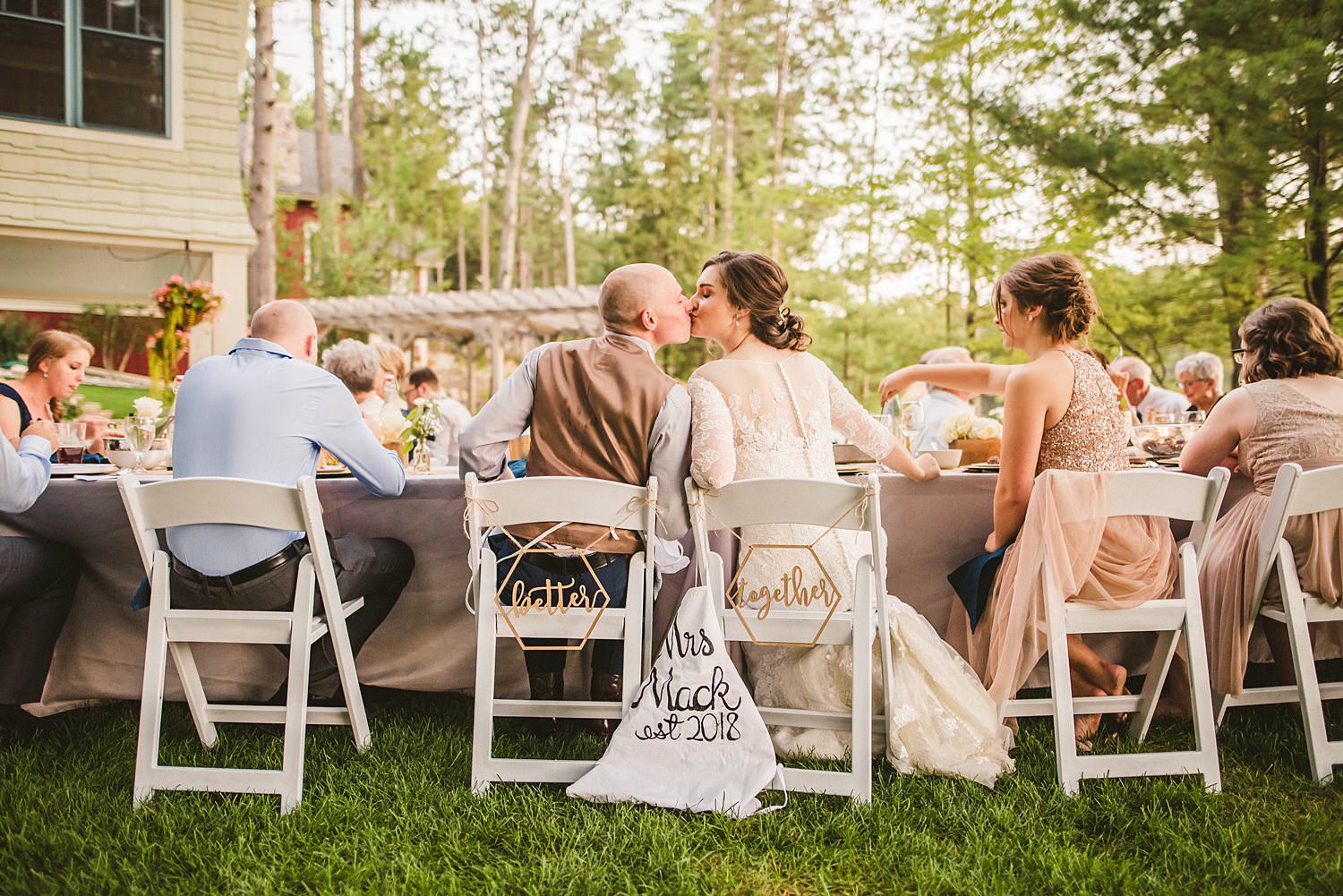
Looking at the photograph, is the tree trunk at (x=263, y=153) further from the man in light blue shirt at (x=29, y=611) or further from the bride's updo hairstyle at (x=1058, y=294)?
the bride's updo hairstyle at (x=1058, y=294)

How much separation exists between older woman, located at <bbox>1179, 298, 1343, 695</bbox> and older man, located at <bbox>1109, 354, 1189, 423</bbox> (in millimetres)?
2808

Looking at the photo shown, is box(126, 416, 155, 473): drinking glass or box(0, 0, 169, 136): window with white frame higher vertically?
box(0, 0, 169, 136): window with white frame

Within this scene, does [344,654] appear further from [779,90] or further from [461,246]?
[461,246]

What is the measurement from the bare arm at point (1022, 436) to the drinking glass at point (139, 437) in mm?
Result: 2902

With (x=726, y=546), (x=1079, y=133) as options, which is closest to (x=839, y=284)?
(x=1079, y=133)

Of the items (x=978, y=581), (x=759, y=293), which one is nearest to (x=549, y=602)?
(x=759, y=293)

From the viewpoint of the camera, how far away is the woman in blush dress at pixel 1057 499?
9.33 ft

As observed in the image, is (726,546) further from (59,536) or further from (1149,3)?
(1149,3)

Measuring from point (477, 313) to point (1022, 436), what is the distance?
14273mm

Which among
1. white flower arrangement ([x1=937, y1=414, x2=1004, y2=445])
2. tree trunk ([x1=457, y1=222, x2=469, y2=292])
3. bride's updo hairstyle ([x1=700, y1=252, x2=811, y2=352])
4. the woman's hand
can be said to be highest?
tree trunk ([x1=457, y1=222, x2=469, y2=292])

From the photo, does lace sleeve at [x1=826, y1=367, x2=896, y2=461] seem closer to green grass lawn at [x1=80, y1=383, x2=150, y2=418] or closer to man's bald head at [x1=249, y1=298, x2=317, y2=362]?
man's bald head at [x1=249, y1=298, x2=317, y2=362]

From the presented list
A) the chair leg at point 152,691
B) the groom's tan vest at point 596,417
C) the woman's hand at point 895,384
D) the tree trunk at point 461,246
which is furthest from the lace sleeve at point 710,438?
the tree trunk at point 461,246

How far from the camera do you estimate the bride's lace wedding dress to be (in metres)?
2.85

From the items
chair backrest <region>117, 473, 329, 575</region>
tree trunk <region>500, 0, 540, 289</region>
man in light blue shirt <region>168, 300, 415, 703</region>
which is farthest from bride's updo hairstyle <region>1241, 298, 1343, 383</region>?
tree trunk <region>500, 0, 540, 289</region>
